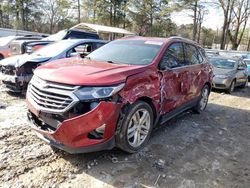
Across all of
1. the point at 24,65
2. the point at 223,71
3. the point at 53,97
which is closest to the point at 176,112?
the point at 53,97

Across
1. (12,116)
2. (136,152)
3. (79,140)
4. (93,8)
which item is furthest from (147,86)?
(93,8)

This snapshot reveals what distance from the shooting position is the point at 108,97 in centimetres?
347

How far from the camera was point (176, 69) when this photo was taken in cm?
505

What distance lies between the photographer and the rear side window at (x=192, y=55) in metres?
5.84

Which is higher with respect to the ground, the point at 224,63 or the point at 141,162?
the point at 224,63

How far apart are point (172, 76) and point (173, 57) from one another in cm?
44

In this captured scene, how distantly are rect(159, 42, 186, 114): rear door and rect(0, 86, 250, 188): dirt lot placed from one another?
0.65 metres

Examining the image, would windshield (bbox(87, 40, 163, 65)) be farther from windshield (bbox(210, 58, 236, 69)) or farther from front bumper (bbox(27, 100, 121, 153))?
windshield (bbox(210, 58, 236, 69))

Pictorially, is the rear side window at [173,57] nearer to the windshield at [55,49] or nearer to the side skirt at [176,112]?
the side skirt at [176,112]

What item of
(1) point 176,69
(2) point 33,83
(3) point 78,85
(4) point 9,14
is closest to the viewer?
(3) point 78,85

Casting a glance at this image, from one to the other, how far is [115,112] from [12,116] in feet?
9.56

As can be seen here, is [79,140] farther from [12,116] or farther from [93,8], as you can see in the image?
[93,8]

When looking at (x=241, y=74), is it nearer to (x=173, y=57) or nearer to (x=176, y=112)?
(x=176, y=112)

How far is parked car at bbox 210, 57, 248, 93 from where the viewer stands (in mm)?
10503
